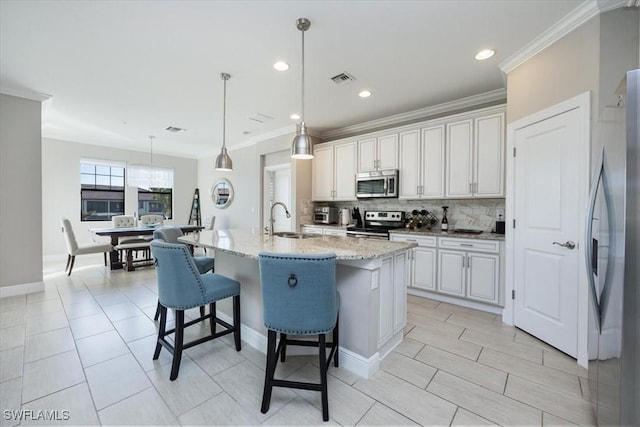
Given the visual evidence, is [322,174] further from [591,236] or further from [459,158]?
[591,236]

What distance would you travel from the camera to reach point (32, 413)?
1555 mm

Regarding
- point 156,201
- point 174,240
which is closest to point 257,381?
point 174,240

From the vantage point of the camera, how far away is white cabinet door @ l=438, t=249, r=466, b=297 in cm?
326

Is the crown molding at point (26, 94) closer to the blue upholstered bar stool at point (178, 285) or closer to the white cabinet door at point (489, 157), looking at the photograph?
the blue upholstered bar stool at point (178, 285)

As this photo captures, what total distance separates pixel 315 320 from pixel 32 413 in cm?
172

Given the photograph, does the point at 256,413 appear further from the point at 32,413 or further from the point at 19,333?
the point at 19,333

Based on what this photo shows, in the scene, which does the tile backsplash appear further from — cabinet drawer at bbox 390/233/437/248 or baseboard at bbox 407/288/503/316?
baseboard at bbox 407/288/503/316

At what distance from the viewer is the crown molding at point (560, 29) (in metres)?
1.90

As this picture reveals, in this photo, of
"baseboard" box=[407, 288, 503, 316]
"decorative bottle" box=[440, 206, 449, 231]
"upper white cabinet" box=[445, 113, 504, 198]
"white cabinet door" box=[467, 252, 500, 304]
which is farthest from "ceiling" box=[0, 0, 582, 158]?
"baseboard" box=[407, 288, 503, 316]

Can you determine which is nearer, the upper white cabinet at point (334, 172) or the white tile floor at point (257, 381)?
→ the white tile floor at point (257, 381)

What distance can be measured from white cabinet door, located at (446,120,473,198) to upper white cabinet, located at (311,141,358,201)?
5.02ft

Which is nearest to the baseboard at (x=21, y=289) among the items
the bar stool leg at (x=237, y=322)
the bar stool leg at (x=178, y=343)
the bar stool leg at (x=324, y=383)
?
the bar stool leg at (x=178, y=343)

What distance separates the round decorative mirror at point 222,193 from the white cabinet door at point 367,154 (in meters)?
3.74

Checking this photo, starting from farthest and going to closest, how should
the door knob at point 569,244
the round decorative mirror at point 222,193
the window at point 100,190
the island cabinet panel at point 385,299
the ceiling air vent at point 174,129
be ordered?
the round decorative mirror at point 222,193
the window at point 100,190
the ceiling air vent at point 174,129
the door knob at point 569,244
the island cabinet panel at point 385,299
